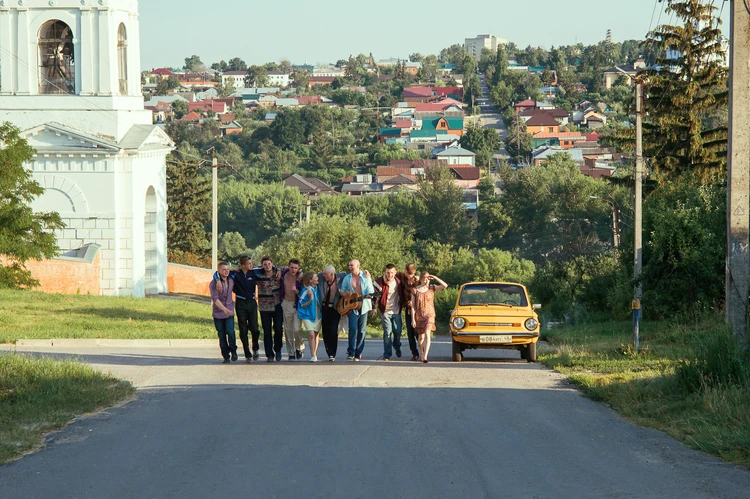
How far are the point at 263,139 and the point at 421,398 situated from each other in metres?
150

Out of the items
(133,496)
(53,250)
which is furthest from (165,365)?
(53,250)

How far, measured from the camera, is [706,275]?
24406mm

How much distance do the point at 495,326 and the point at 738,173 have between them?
6130mm

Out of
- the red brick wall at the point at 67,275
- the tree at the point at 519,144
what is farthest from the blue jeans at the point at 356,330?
the tree at the point at 519,144

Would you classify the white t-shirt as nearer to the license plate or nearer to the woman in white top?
the woman in white top

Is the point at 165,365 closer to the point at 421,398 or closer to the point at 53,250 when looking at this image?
the point at 421,398

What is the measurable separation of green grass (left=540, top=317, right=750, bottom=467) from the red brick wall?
25438 millimetres

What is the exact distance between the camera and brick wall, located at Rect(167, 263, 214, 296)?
49594 mm

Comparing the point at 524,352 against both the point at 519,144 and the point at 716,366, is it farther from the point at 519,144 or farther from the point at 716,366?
the point at 519,144

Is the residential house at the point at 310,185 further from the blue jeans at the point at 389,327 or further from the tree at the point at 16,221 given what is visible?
the blue jeans at the point at 389,327

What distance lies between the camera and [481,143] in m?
162

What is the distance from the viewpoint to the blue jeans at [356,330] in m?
17.7

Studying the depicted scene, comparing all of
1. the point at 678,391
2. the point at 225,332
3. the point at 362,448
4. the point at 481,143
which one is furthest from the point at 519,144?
the point at 362,448

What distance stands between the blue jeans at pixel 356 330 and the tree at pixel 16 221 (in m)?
19.5
